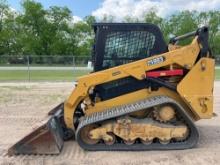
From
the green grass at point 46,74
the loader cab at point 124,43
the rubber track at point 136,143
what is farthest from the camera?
the green grass at point 46,74

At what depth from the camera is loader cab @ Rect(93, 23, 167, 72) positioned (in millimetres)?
7348

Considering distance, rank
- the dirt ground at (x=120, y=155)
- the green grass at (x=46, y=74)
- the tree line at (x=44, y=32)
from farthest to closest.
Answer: the tree line at (x=44, y=32) < the green grass at (x=46, y=74) < the dirt ground at (x=120, y=155)

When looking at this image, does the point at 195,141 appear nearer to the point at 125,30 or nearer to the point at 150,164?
the point at 150,164

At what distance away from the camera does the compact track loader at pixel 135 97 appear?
22.3 feet

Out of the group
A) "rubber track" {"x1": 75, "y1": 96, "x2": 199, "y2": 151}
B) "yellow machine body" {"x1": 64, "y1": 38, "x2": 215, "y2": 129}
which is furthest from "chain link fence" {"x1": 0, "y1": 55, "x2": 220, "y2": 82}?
"rubber track" {"x1": 75, "y1": 96, "x2": 199, "y2": 151}

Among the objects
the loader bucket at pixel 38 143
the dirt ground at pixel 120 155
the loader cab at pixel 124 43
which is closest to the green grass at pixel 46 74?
the dirt ground at pixel 120 155

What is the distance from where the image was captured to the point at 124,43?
292 inches

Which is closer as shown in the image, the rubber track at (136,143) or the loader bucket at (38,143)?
the loader bucket at (38,143)

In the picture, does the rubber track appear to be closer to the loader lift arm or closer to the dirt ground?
the dirt ground

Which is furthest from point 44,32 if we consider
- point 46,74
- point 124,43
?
point 124,43

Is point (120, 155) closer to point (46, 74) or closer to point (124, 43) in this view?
point (124, 43)

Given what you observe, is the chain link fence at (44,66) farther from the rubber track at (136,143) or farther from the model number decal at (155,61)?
the rubber track at (136,143)

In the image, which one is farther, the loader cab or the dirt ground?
the loader cab

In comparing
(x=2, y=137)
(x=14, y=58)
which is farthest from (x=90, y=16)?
(x=2, y=137)
